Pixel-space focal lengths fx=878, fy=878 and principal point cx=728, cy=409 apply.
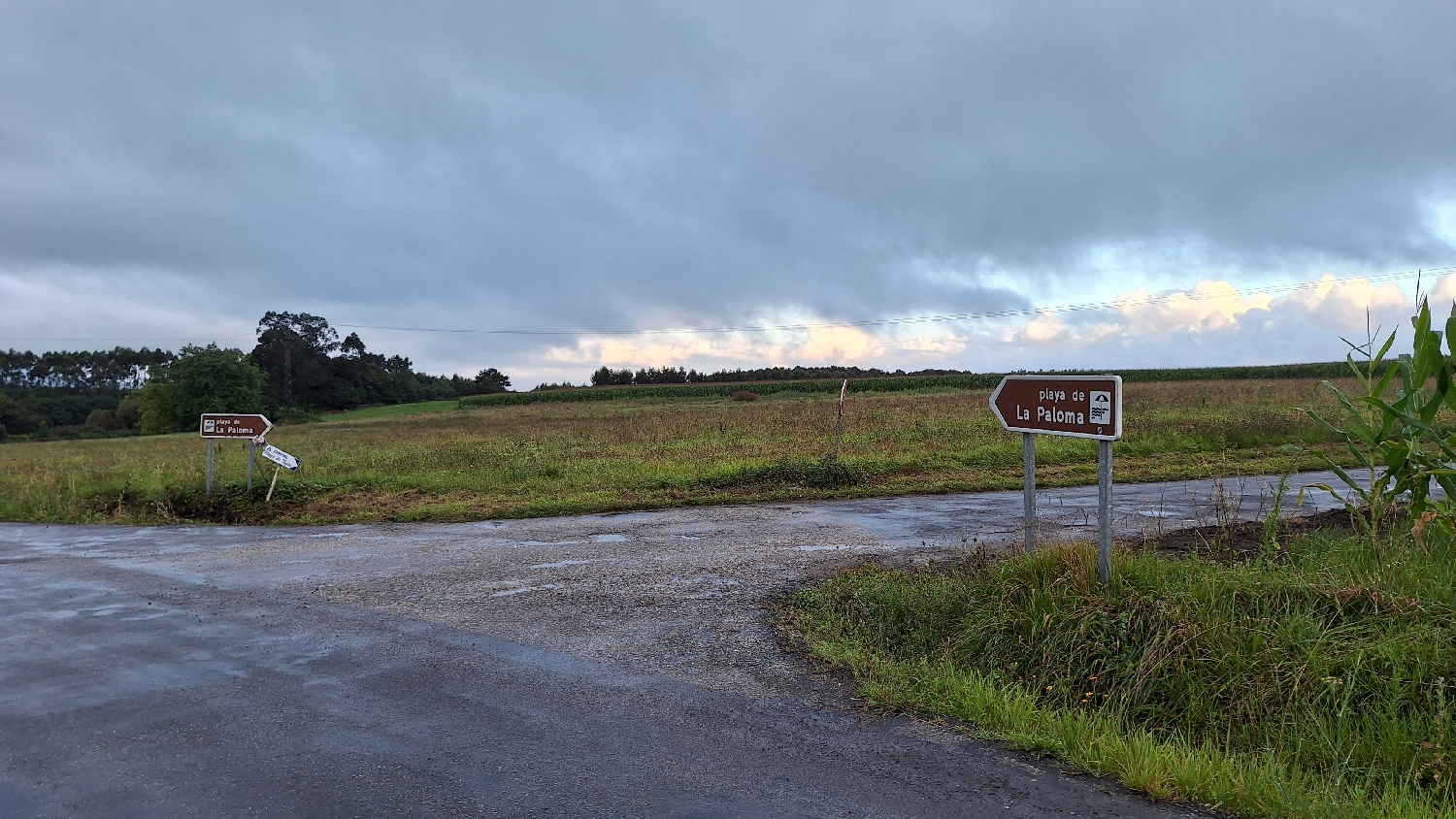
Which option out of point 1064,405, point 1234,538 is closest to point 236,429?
point 1064,405

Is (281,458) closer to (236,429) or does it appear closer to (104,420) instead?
(236,429)

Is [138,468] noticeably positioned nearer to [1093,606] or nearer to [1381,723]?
[1093,606]

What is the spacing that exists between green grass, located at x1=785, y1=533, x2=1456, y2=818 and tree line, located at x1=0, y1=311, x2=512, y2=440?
79.9 m

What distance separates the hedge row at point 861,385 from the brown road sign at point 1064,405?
2210 inches

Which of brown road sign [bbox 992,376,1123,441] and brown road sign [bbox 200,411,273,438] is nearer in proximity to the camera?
brown road sign [bbox 992,376,1123,441]

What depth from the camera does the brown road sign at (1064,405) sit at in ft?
17.6

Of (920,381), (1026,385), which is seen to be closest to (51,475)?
(1026,385)

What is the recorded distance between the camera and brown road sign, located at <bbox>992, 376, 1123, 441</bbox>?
5.36m

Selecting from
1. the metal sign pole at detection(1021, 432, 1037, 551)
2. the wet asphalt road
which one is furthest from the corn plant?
the wet asphalt road

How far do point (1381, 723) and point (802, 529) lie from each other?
635 centimetres

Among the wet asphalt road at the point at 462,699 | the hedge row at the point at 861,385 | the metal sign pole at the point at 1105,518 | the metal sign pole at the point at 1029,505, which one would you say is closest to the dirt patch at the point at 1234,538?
the metal sign pole at the point at 1029,505

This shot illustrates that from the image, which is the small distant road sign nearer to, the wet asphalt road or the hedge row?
the wet asphalt road

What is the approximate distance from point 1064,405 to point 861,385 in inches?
2405

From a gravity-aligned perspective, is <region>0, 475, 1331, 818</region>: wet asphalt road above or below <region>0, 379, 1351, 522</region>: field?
below
